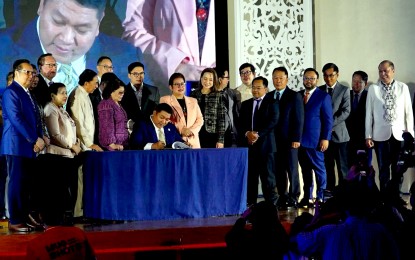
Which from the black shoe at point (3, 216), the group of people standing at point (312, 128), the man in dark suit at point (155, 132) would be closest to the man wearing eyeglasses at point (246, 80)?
the group of people standing at point (312, 128)

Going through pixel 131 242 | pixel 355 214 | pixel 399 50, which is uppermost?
pixel 399 50

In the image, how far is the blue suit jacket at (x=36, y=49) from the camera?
8.86 meters

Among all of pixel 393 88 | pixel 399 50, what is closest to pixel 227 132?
pixel 393 88

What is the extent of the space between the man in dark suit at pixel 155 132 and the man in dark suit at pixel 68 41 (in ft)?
6.46

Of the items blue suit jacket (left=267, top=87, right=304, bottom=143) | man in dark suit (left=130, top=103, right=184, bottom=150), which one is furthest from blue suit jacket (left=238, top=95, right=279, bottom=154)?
man in dark suit (left=130, top=103, right=184, bottom=150)

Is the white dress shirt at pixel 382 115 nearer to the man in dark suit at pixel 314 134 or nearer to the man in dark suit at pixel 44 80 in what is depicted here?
the man in dark suit at pixel 314 134

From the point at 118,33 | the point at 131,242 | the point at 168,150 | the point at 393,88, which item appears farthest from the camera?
the point at 118,33

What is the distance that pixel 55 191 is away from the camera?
6695mm

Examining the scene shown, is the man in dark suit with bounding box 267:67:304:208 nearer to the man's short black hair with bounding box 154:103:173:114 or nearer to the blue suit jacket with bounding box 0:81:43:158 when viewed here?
the man's short black hair with bounding box 154:103:173:114

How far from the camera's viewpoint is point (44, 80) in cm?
706

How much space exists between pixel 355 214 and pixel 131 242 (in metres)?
2.38

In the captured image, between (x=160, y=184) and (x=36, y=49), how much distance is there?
9.14 ft

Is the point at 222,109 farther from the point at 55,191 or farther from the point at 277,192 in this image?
the point at 55,191

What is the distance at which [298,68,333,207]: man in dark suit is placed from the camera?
8.09 meters
